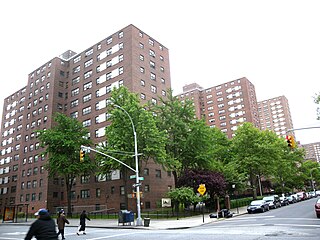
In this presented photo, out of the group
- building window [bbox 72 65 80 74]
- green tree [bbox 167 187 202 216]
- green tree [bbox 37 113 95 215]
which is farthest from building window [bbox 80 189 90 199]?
building window [bbox 72 65 80 74]

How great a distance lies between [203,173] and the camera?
3434 centimetres

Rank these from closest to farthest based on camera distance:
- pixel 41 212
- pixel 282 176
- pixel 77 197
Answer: pixel 41 212, pixel 77 197, pixel 282 176

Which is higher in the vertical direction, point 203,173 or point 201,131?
point 201,131

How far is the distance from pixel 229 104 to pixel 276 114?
5852 cm

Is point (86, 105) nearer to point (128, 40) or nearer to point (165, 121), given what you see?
point (128, 40)

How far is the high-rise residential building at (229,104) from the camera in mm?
96125

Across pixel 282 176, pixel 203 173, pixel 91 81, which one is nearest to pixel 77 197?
pixel 91 81

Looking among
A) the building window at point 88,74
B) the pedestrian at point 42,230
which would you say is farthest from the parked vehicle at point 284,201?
the pedestrian at point 42,230

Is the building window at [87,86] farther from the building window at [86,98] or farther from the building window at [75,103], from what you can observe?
the building window at [75,103]

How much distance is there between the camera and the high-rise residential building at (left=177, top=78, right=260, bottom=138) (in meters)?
96.1

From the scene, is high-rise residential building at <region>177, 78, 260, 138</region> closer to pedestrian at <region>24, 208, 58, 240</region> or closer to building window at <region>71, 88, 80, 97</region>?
building window at <region>71, 88, 80, 97</region>

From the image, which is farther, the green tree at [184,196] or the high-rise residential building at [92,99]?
the high-rise residential building at [92,99]

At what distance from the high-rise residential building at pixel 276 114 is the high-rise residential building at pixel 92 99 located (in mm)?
106409

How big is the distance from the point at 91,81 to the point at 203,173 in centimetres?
2900
